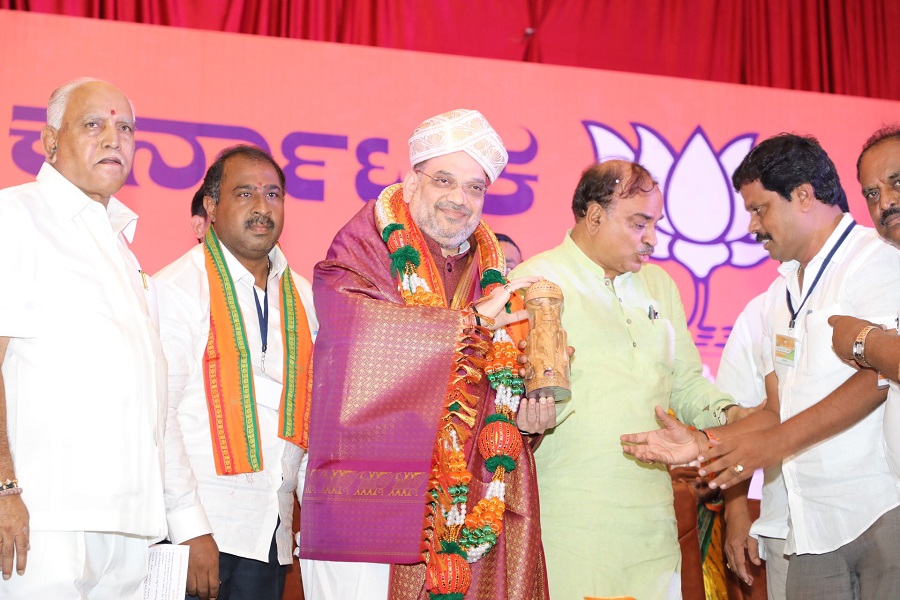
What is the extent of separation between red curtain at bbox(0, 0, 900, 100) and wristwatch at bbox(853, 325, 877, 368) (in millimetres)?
3490

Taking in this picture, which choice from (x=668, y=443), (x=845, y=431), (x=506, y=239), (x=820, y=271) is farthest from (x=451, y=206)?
(x=506, y=239)

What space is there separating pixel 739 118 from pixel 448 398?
144 inches

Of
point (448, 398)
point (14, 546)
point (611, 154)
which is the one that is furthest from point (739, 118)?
point (14, 546)

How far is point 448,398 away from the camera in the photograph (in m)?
2.84

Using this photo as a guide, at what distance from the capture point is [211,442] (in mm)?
3047

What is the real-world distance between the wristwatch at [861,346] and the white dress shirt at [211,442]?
69.9 inches

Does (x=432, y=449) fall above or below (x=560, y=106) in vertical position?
below

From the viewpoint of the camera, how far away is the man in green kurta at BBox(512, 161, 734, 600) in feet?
10.5

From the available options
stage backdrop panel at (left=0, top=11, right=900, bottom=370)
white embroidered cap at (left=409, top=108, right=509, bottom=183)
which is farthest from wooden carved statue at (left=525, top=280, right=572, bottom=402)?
stage backdrop panel at (left=0, top=11, right=900, bottom=370)

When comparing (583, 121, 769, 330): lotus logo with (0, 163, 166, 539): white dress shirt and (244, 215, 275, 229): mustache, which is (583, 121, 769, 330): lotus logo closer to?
(244, 215, 275, 229): mustache

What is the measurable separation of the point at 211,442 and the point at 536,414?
1024 millimetres

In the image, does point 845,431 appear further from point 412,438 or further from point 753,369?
A: point 412,438

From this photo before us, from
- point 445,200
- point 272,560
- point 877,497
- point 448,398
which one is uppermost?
point 445,200

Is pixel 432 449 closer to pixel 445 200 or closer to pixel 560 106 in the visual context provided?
pixel 445 200
